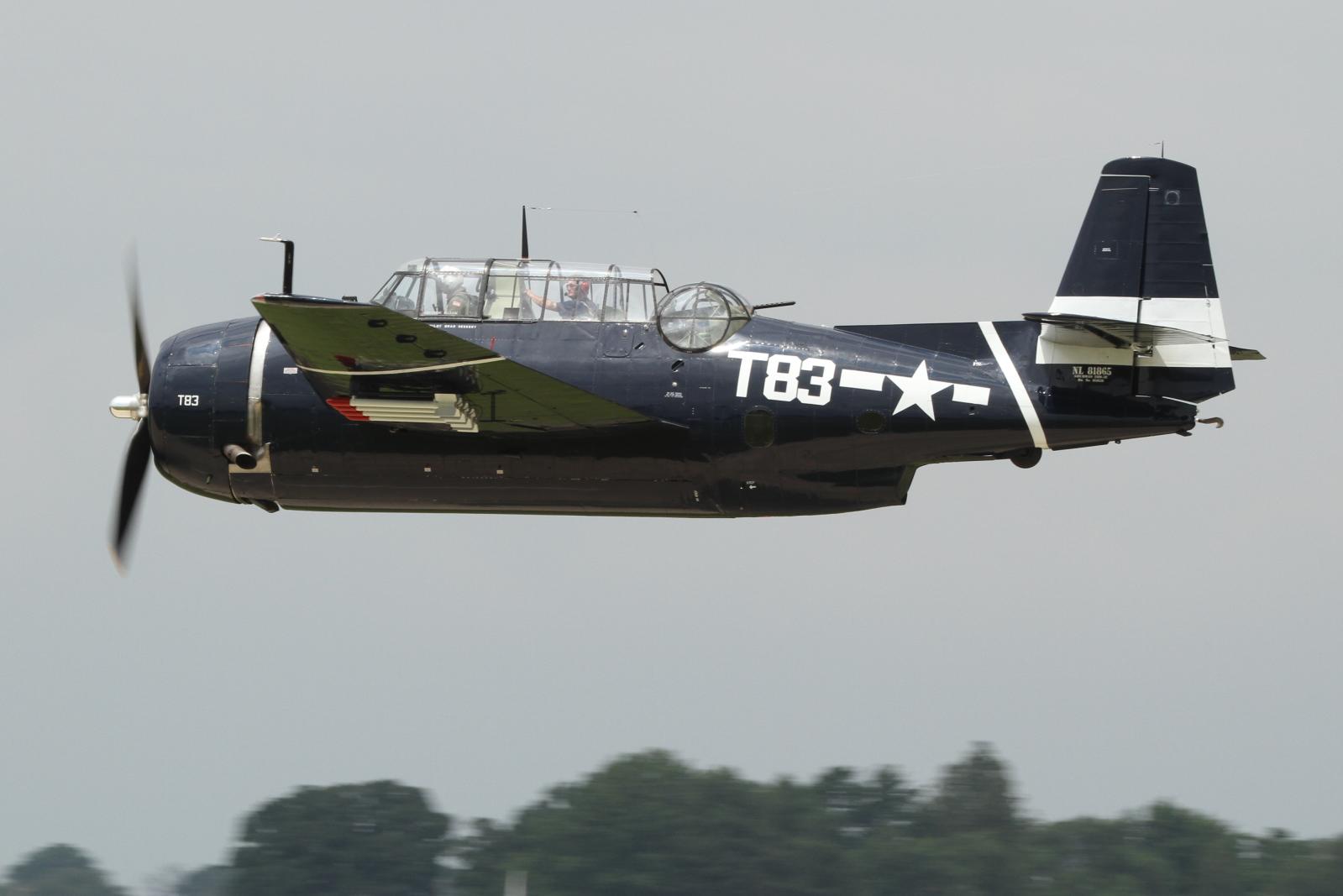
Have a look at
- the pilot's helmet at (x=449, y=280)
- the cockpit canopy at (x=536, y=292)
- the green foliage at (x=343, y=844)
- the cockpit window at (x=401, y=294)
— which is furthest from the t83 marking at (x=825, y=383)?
the green foliage at (x=343, y=844)

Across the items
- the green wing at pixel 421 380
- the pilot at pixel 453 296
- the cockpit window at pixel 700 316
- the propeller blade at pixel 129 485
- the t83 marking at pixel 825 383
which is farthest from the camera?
the propeller blade at pixel 129 485

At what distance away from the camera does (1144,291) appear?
22.8m

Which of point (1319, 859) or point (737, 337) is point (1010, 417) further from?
point (1319, 859)

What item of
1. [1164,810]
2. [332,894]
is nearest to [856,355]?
[332,894]

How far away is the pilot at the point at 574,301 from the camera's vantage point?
76.4 feet

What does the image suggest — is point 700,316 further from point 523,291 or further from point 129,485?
point 129,485

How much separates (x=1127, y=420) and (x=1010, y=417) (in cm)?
125

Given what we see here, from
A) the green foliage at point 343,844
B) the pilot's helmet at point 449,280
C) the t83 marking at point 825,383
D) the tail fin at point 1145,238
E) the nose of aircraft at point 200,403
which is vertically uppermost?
the tail fin at point 1145,238

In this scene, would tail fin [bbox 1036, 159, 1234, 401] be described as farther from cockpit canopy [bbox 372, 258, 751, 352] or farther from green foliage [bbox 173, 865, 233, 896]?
green foliage [bbox 173, 865, 233, 896]

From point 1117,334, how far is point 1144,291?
77 centimetres

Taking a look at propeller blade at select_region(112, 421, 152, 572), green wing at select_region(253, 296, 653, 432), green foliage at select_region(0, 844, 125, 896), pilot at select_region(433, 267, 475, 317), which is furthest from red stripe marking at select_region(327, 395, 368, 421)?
green foliage at select_region(0, 844, 125, 896)

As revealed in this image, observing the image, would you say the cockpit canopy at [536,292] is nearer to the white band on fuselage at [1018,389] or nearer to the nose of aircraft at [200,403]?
the nose of aircraft at [200,403]

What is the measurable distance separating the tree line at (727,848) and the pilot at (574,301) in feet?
111

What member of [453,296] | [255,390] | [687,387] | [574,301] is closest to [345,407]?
[255,390]
